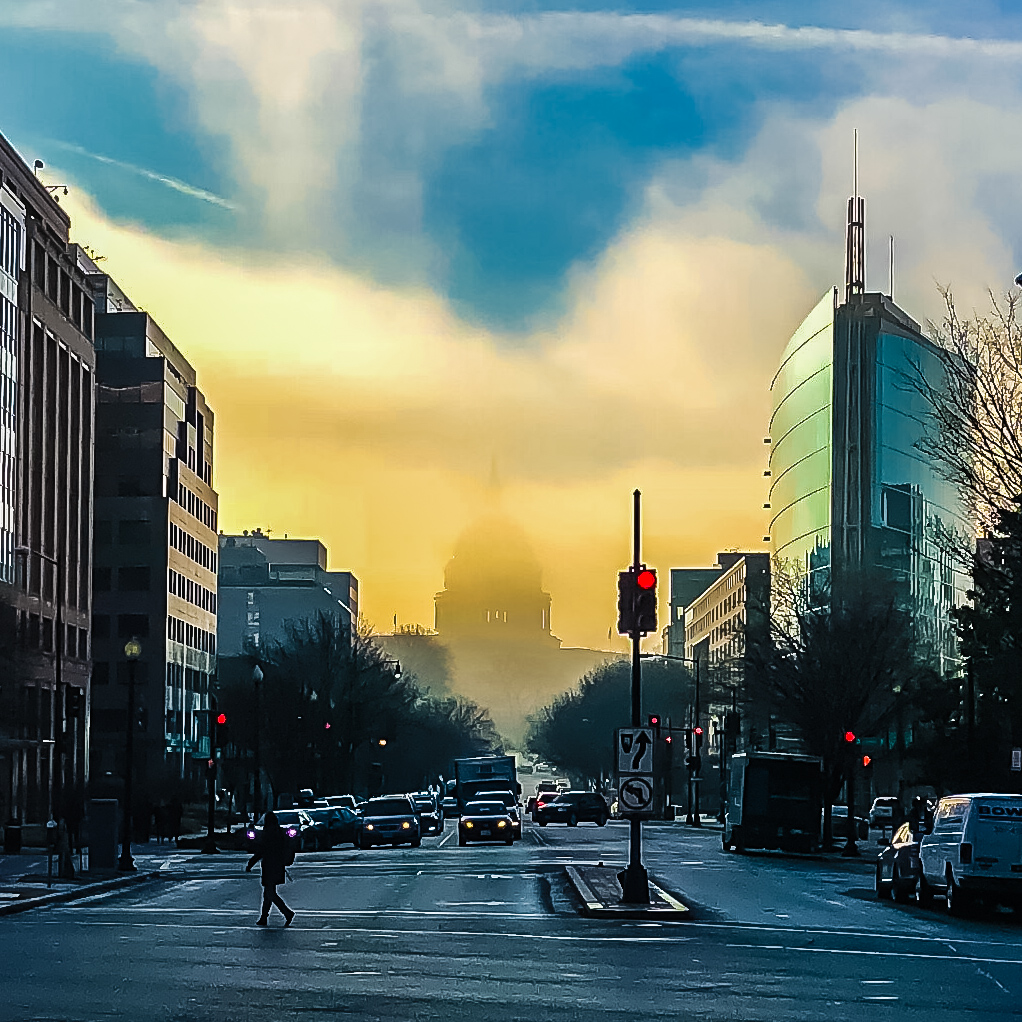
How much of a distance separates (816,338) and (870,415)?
1245 cm

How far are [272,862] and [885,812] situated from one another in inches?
2504

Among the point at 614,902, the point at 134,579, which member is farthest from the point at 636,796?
the point at 134,579

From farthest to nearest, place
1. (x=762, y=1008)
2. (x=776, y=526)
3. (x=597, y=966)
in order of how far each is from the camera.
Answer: (x=776, y=526), (x=597, y=966), (x=762, y=1008)

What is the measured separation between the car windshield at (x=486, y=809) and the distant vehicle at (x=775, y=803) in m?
10.5

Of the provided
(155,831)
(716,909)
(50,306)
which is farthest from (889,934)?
(50,306)

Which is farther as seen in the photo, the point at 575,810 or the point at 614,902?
the point at 575,810

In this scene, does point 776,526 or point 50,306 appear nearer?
point 50,306

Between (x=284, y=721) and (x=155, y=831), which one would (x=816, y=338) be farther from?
(x=155, y=831)

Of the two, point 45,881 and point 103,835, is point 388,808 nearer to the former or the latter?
point 103,835

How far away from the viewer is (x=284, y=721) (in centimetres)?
10588

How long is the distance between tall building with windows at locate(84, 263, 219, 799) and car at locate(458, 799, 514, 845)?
50.8m

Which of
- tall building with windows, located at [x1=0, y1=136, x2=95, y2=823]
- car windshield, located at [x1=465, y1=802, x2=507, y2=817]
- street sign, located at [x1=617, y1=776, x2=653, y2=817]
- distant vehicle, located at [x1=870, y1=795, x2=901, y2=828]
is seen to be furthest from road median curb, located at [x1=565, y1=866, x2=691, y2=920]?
distant vehicle, located at [x1=870, y1=795, x2=901, y2=828]

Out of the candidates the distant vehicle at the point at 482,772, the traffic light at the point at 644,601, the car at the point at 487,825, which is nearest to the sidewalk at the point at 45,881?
the traffic light at the point at 644,601

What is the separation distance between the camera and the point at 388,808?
226 ft
